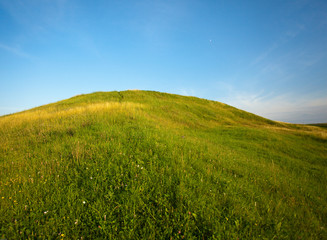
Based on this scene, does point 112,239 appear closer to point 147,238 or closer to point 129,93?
point 147,238

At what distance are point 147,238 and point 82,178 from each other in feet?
8.61

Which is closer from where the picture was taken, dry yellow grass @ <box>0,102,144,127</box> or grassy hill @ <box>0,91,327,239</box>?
grassy hill @ <box>0,91,327,239</box>

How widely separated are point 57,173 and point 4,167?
230cm

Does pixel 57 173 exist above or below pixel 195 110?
below

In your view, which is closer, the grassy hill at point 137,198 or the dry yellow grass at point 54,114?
the grassy hill at point 137,198

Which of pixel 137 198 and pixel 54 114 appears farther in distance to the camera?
pixel 54 114

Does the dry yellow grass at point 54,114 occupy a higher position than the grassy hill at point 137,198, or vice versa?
the dry yellow grass at point 54,114

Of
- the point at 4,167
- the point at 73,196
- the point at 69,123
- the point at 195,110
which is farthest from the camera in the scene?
the point at 195,110

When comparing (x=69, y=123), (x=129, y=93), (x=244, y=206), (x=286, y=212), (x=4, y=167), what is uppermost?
(x=129, y=93)

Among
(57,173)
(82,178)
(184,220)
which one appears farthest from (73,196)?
(184,220)

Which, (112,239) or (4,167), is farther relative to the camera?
(4,167)

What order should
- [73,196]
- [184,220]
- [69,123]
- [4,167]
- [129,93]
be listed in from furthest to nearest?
[129,93] < [69,123] < [4,167] < [73,196] < [184,220]

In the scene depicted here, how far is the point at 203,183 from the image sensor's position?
4500mm

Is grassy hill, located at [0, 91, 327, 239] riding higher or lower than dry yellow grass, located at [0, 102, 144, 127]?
lower
